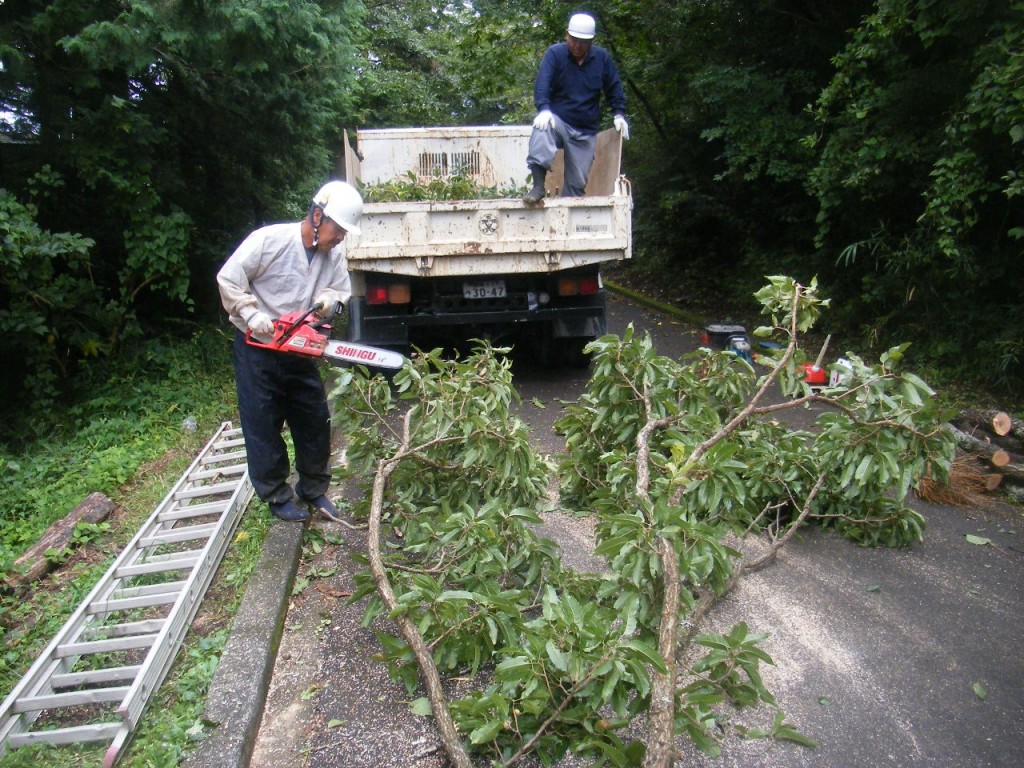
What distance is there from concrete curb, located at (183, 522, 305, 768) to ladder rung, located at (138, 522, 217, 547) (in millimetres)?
304

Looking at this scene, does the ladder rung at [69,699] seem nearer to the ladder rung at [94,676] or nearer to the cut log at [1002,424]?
the ladder rung at [94,676]

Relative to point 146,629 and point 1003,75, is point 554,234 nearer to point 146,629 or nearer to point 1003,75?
point 1003,75

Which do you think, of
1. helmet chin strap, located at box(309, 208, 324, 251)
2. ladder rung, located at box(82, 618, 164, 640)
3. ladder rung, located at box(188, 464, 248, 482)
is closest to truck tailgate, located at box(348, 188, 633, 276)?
ladder rung, located at box(188, 464, 248, 482)

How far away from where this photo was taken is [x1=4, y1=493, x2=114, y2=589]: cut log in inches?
152

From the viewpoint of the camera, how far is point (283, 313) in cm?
372

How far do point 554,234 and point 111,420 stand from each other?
149 inches

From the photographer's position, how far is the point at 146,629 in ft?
10.2

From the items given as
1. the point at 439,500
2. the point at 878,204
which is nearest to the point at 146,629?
the point at 439,500

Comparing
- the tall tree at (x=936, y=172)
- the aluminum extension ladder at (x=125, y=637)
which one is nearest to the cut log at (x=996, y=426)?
the tall tree at (x=936, y=172)

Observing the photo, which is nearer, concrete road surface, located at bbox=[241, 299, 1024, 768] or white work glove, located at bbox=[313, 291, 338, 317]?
concrete road surface, located at bbox=[241, 299, 1024, 768]

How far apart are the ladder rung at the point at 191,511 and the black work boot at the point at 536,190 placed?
3.17 meters

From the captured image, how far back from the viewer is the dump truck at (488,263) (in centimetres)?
576

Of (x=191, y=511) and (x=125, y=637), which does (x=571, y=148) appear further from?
(x=125, y=637)

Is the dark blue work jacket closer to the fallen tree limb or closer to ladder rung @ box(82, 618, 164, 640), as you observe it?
the fallen tree limb
